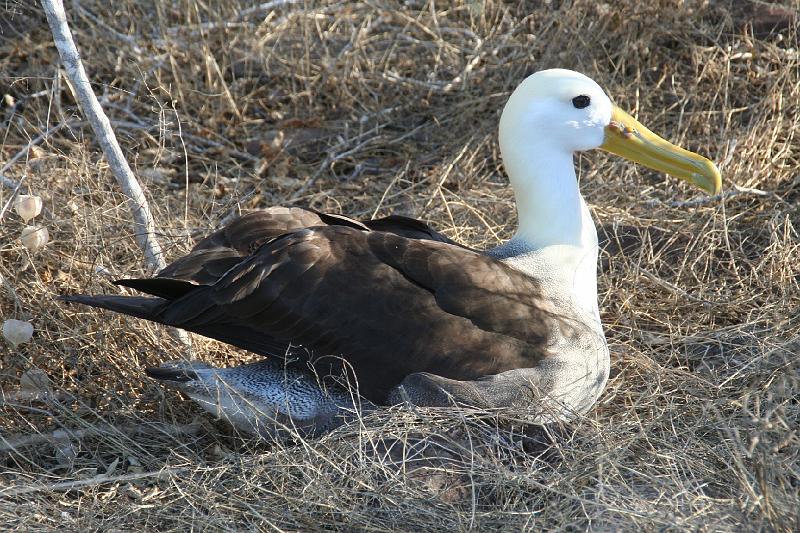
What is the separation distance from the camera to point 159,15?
6.04 metres

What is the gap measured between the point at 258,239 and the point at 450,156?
6.38 ft

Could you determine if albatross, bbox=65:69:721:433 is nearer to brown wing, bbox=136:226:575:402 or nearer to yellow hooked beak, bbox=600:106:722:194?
brown wing, bbox=136:226:575:402

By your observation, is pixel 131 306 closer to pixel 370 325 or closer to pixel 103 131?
pixel 103 131

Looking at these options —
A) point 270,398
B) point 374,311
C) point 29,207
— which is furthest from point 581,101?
point 29,207

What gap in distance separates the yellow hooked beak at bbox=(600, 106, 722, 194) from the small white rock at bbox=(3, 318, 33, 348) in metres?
2.23

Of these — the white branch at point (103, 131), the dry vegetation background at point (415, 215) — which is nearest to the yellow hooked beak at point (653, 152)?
the dry vegetation background at point (415, 215)

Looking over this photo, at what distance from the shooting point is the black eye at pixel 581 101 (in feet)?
13.5

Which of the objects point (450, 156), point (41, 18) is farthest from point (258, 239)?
point (41, 18)

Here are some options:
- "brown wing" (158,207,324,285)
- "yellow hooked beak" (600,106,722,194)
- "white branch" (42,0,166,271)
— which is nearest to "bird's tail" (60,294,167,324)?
"brown wing" (158,207,324,285)

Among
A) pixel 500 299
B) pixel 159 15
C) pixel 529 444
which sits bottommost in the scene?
pixel 529 444

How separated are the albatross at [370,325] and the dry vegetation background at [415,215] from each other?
160 mm

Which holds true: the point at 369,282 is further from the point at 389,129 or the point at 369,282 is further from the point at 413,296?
the point at 389,129

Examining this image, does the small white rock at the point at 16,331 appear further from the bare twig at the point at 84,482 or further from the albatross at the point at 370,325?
the bare twig at the point at 84,482

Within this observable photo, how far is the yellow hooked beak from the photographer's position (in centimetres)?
423
